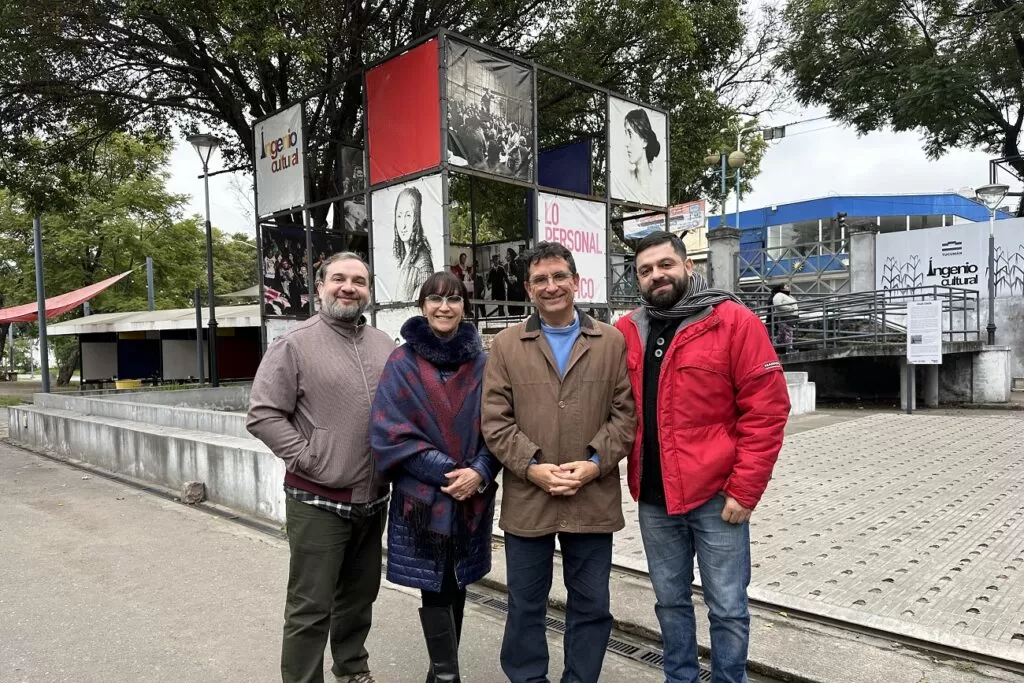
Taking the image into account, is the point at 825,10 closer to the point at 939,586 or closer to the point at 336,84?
the point at 336,84

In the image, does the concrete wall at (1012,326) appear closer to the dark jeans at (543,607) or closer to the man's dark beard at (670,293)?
the man's dark beard at (670,293)

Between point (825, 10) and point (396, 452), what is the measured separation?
88.8ft

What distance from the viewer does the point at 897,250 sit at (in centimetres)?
2067

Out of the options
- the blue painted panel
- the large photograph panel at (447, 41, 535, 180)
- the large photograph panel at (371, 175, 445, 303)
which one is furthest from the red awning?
the large photograph panel at (447, 41, 535, 180)

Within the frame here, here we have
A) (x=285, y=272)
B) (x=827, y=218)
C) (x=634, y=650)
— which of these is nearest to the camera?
(x=634, y=650)

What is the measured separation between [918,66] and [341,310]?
25.3 meters

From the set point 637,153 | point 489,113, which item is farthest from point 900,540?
point 637,153

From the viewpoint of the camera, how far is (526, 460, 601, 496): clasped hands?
2555 millimetres

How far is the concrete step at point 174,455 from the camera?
594cm

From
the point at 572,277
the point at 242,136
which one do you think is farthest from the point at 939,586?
the point at 242,136

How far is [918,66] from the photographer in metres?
22.3

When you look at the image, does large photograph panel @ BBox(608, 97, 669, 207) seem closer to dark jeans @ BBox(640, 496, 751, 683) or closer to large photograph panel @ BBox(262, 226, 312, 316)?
large photograph panel @ BBox(262, 226, 312, 316)

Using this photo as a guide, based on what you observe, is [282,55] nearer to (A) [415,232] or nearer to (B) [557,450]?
(A) [415,232]

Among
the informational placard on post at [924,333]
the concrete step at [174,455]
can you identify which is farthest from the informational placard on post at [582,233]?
the informational placard on post at [924,333]
